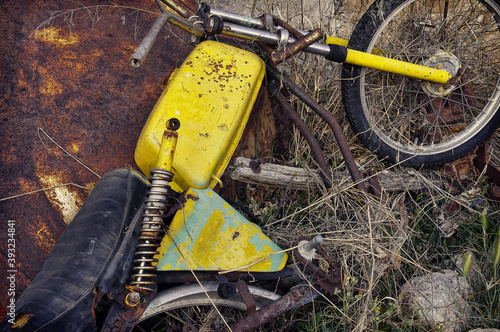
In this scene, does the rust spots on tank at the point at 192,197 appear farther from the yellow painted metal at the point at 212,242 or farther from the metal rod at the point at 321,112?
the metal rod at the point at 321,112

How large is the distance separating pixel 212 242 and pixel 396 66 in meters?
1.37

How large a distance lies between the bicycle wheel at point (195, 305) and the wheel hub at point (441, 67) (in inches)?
61.5

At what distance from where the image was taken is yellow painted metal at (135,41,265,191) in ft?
4.76

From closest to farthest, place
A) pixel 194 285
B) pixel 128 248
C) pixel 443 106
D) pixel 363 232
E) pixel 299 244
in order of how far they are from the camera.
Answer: pixel 128 248
pixel 194 285
pixel 299 244
pixel 363 232
pixel 443 106

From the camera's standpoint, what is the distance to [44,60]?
165cm

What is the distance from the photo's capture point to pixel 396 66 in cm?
188

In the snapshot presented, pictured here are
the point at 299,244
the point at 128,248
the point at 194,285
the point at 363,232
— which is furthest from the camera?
the point at 363,232

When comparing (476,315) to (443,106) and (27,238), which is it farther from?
(27,238)

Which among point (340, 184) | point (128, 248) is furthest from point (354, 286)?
point (128, 248)

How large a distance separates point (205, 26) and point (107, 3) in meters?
0.76

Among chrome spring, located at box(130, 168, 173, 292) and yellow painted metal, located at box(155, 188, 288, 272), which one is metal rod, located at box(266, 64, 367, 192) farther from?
chrome spring, located at box(130, 168, 173, 292)

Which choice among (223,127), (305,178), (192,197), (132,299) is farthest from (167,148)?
(305,178)

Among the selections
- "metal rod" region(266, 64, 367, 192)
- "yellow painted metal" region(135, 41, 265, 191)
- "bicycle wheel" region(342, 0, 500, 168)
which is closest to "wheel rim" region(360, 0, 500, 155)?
"bicycle wheel" region(342, 0, 500, 168)

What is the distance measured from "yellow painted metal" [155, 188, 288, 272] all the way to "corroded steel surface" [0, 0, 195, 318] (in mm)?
488
